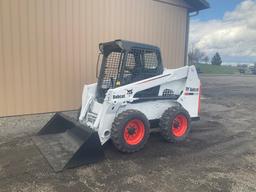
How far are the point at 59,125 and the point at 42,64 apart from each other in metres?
2.67

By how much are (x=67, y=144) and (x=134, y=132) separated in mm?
1310

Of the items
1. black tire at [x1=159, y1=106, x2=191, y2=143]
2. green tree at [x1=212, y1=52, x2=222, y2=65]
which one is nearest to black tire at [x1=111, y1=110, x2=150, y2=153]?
black tire at [x1=159, y1=106, x2=191, y2=143]

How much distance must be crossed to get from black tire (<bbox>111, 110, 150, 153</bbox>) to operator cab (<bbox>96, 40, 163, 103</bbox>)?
0.59 metres

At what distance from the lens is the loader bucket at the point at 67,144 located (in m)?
3.87

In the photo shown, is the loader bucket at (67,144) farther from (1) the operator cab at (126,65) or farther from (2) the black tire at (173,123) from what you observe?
(2) the black tire at (173,123)

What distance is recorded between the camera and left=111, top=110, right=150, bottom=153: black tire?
4.24 meters

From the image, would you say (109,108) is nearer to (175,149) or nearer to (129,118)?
(129,118)

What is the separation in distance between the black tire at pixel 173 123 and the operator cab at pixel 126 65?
538 millimetres

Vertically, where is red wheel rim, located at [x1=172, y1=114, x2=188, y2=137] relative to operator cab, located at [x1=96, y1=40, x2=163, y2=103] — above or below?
below

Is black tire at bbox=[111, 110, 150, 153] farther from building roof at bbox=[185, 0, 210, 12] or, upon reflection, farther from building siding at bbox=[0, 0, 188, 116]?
building roof at bbox=[185, 0, 210, 12]

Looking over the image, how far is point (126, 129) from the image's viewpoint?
14.4 ft

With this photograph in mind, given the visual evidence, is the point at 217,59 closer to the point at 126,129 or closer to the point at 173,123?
the point at 173,123

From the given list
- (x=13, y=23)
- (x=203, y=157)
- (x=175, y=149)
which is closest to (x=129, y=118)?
(x=175, y=149)

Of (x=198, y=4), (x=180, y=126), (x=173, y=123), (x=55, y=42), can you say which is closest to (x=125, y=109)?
(x=173, y=123)
